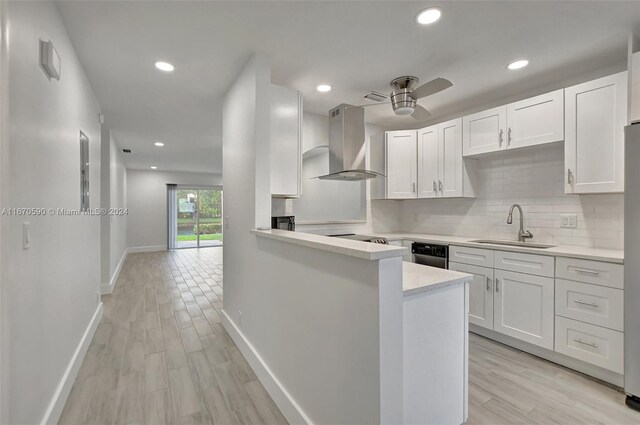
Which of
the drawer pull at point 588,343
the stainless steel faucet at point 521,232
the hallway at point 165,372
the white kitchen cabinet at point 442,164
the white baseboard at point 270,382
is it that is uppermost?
the white kitchen cabinet at point 442,164

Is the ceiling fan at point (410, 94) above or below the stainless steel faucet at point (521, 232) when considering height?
above

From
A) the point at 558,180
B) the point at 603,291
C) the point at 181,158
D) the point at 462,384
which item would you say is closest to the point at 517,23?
the point at 558,180

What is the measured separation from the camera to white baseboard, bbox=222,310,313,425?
1.69 m

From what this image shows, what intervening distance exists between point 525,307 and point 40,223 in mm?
3476

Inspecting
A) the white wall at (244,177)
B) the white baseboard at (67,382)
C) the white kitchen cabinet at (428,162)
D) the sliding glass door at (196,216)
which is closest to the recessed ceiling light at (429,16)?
the white wall at (244,177)

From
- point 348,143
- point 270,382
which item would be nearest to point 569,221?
point 348,143

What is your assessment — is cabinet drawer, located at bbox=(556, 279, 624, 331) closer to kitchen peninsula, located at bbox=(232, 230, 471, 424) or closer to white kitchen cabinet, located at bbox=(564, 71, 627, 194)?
white kitchen cabinet, located at bbox=(564, 71, 627, 194)

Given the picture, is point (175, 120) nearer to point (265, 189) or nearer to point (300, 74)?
point (300, 74)

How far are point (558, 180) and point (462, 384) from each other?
2361mm

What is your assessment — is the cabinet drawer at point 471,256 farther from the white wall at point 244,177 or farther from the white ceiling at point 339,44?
the white wall at point 244,177

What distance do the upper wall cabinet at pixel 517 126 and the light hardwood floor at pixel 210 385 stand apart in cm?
193

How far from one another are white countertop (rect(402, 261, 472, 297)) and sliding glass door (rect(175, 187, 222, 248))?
348 inches

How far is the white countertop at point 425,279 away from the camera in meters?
1.33

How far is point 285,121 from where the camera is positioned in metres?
2.64
